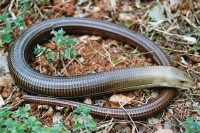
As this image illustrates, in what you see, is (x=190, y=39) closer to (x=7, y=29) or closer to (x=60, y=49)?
(x=60, y=49)

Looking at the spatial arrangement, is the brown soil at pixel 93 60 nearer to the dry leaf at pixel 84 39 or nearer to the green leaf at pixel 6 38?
the dry leaf at pixel 84 39

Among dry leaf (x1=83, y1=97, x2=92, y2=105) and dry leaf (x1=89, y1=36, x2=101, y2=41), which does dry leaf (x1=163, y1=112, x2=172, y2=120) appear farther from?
dry leaf (x1=89, y1=36, x2=101, y2=41)

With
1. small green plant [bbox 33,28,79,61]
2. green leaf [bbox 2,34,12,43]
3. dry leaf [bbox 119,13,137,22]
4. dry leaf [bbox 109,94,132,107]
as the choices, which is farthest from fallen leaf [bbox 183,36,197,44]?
green leaf [bbox 2,34,12,43]

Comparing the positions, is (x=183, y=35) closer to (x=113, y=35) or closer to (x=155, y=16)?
(x=155, y=16)

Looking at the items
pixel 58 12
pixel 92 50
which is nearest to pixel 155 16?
pixel 92 50

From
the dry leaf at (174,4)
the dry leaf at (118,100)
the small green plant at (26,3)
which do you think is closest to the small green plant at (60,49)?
the small green plant at (26,3)
